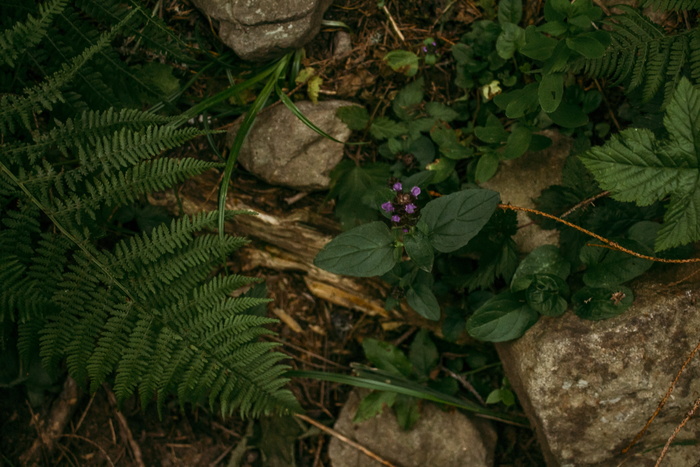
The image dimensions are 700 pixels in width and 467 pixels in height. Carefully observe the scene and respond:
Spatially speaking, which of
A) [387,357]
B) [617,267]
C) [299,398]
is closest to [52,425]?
[299,398]

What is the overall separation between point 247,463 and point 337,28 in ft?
8.90

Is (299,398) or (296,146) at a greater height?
(296,146)

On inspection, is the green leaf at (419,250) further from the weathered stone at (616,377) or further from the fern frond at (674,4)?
the fern frond at (674,4)

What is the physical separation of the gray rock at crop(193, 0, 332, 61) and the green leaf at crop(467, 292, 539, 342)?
5.89ft

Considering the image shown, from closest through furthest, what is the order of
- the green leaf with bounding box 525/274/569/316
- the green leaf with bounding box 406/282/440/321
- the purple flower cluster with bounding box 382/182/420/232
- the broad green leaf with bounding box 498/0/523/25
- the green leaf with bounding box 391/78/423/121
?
the purple flower cluster with bounding box 382/182/420/232
the green leaf with bounding box 525/274/569/316
the green leaf with bounding box 406/282/440/321
the broad green leaf with bounding box 498/0/523/25
the green leaf with bounding box 391/78/423/121

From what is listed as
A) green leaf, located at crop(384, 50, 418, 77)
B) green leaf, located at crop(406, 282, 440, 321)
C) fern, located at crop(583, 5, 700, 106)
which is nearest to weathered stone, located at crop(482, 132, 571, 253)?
fern, located at crop(583, 5, 700, 106)

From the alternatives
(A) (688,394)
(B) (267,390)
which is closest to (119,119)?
(B) (267,390)

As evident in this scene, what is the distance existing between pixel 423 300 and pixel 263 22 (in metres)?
1.73

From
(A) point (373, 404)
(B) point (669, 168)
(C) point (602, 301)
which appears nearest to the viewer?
(B) point (669, 168)

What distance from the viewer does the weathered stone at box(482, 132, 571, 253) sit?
2963 millimetres

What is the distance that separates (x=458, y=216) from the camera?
7.77 ft

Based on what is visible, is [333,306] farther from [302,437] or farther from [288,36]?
[288,36]

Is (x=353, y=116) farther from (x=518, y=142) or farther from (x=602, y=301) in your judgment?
(x=602, y=301)

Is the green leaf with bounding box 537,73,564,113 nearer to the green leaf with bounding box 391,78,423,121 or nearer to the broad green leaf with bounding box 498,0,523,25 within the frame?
the broad green leaf with bounding box 498,0,523,25
